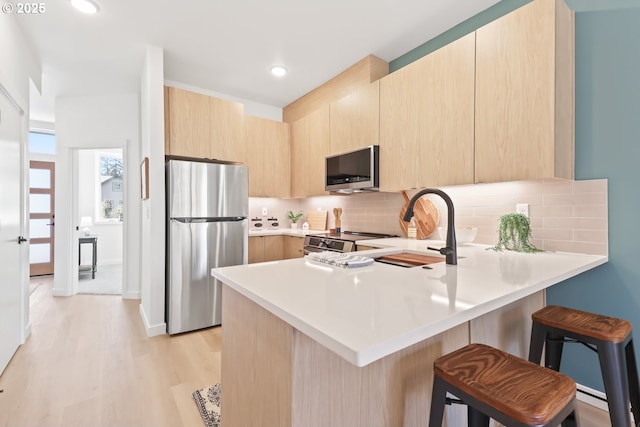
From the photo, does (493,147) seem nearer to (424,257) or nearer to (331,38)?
(424,257)

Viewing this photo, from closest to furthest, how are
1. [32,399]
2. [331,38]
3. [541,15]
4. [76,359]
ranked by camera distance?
[541,15] → [32,399] → [76,359] → [331,38]

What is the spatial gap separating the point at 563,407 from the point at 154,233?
2.92 m

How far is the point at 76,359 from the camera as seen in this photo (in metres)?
2.23

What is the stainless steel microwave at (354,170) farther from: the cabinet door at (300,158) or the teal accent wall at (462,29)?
the teal accent wall at (462,29)

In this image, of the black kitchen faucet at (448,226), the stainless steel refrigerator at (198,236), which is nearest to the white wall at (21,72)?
the stainless steel refrigerator at (198,236)

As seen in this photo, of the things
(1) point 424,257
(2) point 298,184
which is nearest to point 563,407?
(1) point 424,257

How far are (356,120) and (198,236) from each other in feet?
6.32

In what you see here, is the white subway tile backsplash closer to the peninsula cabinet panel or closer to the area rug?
the peninsula cabinet panel

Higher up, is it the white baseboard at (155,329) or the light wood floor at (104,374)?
the white baseboard at (155,329)

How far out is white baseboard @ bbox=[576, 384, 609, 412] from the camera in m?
1.71

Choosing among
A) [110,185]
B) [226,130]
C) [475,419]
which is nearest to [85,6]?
[226,130]

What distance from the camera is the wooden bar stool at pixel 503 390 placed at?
2.46 feet

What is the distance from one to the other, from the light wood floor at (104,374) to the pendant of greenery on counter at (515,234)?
6.96ft

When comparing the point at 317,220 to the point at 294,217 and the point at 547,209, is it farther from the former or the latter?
the point at 547,209
